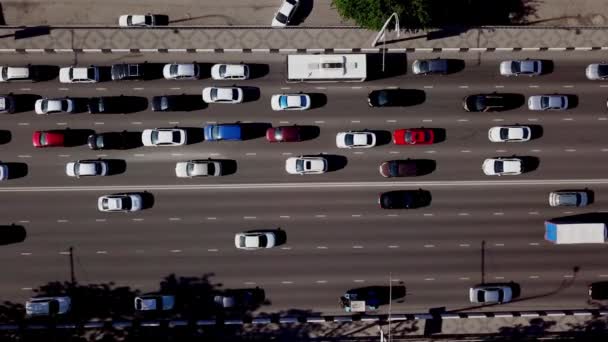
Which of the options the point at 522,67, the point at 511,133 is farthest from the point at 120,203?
the point at 522,67

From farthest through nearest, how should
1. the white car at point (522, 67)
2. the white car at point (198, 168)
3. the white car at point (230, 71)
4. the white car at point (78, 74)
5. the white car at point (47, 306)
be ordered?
1. the white car at point (522, 67)
2. the white car at point (198, 168)
3. the white car at point (230, 71)
4. the white car at point (78, 74)
5. the white car at point (47, 306)

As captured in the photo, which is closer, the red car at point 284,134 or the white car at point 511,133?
the red car at point 284,134

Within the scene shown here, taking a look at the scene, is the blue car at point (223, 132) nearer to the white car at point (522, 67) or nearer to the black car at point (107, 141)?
the black car at point (107, 141)

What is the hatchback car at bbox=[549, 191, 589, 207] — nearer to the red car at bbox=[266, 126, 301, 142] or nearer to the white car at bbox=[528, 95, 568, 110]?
the white car at bbox=[528, 95, 568, 110]

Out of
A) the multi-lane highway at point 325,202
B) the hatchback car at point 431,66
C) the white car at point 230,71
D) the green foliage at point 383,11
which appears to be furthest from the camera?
the hatchback car at point 431,66

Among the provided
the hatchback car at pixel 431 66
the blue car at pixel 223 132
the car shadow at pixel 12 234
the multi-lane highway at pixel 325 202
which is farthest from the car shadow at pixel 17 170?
the hatchback car at pixel 431 66

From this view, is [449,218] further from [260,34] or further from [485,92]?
[260,34]
